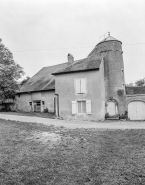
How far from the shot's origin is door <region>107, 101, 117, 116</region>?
16.4 m

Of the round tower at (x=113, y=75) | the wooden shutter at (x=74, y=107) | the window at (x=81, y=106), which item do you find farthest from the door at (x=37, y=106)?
the round tower at (x=113, y=75)

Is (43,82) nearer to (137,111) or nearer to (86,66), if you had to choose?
(86,66)

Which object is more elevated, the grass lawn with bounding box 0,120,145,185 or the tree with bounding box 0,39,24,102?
the tree with bounding box 0,39,24,102

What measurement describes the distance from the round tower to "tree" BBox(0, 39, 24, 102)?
11.1 meters

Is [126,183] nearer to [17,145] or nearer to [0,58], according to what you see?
[17,145]

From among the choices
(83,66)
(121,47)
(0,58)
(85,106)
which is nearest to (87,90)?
(85,106)

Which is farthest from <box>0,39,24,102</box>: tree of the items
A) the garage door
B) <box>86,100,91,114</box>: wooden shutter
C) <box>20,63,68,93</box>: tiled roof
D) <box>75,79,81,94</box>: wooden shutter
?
the garage door

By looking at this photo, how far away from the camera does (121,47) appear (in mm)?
17953

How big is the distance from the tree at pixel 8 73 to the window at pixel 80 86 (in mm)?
8521

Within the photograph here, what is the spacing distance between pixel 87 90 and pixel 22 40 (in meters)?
9.44

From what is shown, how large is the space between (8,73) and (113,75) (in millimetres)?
12741

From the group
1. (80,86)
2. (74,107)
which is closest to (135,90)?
(80,86)

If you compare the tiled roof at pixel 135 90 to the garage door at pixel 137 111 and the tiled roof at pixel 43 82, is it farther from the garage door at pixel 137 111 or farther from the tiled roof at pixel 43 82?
the tiled roof at pixel 43 82

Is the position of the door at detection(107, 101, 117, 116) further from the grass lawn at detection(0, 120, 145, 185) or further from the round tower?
the grass lawn at detection(0, 120, 145, 185)
